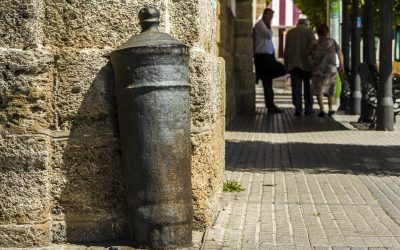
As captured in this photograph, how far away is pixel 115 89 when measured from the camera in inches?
240

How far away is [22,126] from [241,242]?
1.48 m

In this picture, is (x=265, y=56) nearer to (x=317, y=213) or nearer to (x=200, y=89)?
(x=317, y=213)

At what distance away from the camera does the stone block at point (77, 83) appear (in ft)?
20.2

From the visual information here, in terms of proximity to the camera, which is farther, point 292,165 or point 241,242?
point 292,165

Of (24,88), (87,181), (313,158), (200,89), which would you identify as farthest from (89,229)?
(313,158)

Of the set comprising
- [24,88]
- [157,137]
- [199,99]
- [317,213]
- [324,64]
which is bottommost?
[317,213]

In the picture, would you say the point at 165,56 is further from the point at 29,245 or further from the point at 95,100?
the point at 29,245

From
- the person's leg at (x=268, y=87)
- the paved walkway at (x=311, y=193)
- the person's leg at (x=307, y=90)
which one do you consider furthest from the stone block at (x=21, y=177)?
the person's leg at (x=268, y=87)

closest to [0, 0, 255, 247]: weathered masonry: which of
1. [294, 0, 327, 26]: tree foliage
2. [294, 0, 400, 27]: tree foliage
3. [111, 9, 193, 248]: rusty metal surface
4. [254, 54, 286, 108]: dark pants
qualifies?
[111, 9, 193, 248]: rusty metal surface

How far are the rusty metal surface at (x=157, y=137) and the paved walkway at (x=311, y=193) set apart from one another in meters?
0.31

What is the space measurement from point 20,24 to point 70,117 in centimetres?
63

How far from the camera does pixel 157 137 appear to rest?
5.79 m

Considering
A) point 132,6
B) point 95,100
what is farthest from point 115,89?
point 132,6

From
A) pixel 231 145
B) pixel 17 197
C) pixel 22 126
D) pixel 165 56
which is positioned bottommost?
pixel 231 145
